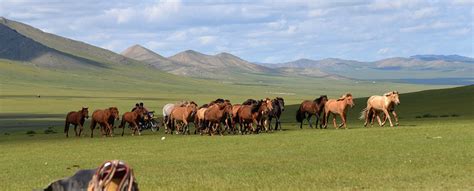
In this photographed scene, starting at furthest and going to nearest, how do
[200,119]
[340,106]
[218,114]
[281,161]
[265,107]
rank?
[200,119]
[340,106]
[218,114]
[265,107]
[281,161]

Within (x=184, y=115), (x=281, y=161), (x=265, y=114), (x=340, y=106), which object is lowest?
(x=281, y=161)

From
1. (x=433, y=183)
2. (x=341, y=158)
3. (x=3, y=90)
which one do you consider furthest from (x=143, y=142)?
(x=3, y=90)

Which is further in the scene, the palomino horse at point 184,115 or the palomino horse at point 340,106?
the palomino horse at point 184,115

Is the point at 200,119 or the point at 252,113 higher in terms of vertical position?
the point at 252,113

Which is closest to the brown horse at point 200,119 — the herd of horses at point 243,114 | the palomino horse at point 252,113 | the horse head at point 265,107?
the herd of horses at point 243,114

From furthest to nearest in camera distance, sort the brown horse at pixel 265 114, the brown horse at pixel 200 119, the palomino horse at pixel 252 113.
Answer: the brown horse at pixel 200 119, the brown horse at pixel 265 114, the palomino horse at pixel 252 113

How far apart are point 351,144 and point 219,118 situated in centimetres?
1274

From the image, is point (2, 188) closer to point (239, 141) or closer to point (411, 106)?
point (239, 141)

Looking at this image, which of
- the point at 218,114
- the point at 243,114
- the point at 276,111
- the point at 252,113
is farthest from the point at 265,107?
the point at 276,111

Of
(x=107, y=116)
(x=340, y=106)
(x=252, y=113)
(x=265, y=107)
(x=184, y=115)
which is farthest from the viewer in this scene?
(x=184, y=115)

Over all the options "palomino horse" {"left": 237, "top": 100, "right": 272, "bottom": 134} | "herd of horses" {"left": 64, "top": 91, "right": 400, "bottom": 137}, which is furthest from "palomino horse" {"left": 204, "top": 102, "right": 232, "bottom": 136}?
"palomino horse" {"left": 237, "top": 100, "right": 272, "bottom": 134}

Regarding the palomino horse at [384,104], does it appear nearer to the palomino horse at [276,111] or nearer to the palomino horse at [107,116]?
the palomino horse at [276,111]

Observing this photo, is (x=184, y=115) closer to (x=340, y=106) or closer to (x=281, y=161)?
(x=340, y=106)

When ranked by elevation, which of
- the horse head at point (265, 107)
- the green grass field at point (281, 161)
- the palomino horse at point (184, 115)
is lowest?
the green grass field at point (281, 161)
